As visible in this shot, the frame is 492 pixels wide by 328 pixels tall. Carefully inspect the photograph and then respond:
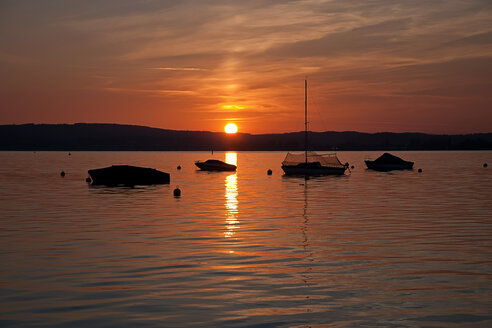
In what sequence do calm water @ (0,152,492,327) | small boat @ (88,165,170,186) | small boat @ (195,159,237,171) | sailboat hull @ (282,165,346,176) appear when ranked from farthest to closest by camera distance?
1. small boat @ (195,159,237,171)
2. sailboat hull @ (282,165,346,176)
3. small boat @ (88,165,170,186)
4. calm water @ (0,152,492,327)

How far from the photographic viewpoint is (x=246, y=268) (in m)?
19.5

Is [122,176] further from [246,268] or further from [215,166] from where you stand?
[246,268]

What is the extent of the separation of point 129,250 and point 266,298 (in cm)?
942

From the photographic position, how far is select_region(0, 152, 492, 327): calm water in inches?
544

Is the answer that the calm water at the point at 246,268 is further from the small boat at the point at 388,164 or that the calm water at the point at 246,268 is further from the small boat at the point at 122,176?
the small boat at the point at 388,164

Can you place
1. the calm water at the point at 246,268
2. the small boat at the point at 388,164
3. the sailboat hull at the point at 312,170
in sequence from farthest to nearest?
the small boat at the point at 388,164, the sailboat hull at the point at 312,170, the calm water at the point at 246,268

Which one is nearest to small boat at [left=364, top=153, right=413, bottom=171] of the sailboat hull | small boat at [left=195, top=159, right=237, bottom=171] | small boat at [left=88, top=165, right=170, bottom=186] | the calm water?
the sailboat hull

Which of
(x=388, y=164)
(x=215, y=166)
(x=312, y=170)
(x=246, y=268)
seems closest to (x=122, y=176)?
(x=312, y=170)

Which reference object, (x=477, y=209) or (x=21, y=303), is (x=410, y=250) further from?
(x=477, y=209)

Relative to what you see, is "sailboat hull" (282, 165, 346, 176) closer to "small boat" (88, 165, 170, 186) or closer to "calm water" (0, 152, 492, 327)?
"small boat" (88, 165, 170, 186)

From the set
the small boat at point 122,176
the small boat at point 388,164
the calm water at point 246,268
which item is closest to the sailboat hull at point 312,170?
the small boat at point 388,164

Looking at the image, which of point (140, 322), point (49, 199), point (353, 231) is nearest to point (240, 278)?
point (140, 322)

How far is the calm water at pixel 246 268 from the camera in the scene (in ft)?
45.4

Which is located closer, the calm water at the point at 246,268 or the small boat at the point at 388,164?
the calm water at the point at 246,268
